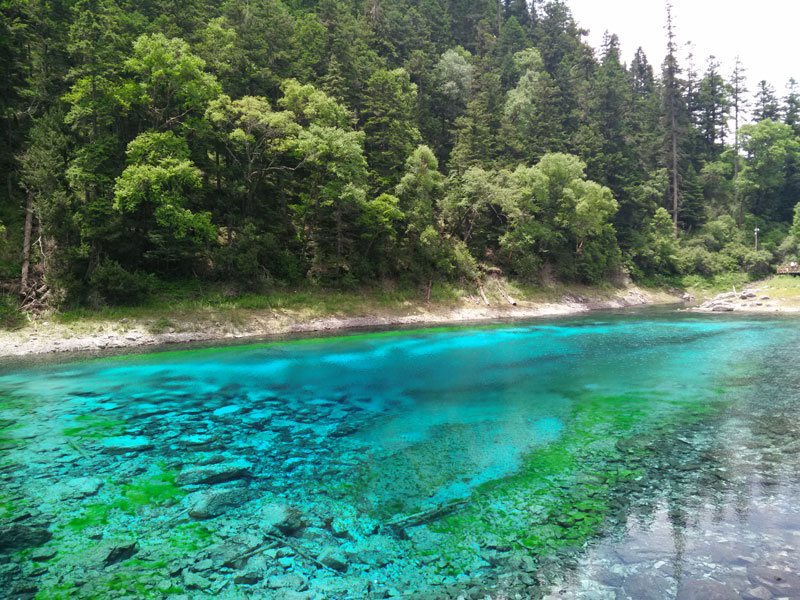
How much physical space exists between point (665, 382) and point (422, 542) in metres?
11.6

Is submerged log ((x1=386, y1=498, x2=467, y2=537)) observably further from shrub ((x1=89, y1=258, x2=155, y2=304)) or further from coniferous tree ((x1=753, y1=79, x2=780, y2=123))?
coniferous tree ((x1=753, y1=79, x2=780, y2=123))

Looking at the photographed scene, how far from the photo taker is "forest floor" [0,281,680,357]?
2102 centimetres

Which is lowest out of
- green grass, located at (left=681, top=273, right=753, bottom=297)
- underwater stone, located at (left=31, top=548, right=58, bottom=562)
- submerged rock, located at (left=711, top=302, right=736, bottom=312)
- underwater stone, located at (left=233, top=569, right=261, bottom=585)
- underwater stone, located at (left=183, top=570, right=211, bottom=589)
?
submerged rock, located at (left=711, top=302, right=736, bottom=312)

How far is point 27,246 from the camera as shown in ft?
77.7

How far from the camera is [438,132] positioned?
4941cm

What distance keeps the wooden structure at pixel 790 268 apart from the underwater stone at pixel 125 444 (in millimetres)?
62159

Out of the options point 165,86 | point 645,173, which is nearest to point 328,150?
point 165,86

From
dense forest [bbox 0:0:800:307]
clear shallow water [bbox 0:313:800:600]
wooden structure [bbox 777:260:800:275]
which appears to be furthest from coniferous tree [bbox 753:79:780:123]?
clear shallow water [bbox 0:313:800:600]

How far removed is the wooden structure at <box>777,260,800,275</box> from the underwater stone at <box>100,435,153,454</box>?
62.2 m

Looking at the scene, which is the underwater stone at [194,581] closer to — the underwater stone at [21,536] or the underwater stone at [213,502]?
the underwater stone at [213,502]

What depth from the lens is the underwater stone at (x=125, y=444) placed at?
838cm

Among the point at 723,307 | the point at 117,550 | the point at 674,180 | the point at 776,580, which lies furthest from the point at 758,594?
the point at 674,180

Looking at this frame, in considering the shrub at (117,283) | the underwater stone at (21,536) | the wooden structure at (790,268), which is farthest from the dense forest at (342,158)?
the underwater stone at (21,536)

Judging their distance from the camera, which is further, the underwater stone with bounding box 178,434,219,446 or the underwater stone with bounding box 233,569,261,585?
the underwater stone with bounding box 178,434,219,446
